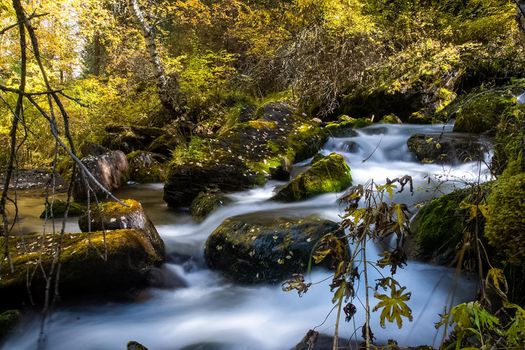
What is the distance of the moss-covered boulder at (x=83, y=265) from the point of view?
3.91m

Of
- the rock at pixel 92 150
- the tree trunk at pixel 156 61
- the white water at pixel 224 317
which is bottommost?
the white water at pixel 224 317

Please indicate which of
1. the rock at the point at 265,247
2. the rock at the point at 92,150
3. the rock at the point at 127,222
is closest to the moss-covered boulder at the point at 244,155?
the rock at the point at 127,222

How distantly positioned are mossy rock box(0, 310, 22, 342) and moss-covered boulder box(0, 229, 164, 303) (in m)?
0.28

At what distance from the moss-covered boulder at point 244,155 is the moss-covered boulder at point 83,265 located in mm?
2682

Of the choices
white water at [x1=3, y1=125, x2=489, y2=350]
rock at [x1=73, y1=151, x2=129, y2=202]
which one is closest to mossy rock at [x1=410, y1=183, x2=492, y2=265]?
white water at [x1=3, y1=125, x2=489, y2=350]

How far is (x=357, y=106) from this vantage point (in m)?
11.6

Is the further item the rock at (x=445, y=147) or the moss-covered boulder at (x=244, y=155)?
the moss-covered boulder at (x=244, y=155)

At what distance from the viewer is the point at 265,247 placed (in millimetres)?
4520

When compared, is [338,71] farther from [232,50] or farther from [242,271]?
[232,50]

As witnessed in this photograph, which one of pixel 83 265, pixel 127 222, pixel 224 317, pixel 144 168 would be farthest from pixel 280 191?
pixel 144 168

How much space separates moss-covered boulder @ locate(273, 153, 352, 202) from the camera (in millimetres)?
6516

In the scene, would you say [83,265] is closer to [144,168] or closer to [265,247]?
[265,247]

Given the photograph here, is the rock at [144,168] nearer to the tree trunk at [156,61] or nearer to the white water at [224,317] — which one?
the tree trunk at [156,61]

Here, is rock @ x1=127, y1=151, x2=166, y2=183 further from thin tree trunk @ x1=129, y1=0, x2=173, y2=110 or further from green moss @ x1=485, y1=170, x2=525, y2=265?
green moss @ x1=485, y1=170, x2=525, y2=265
